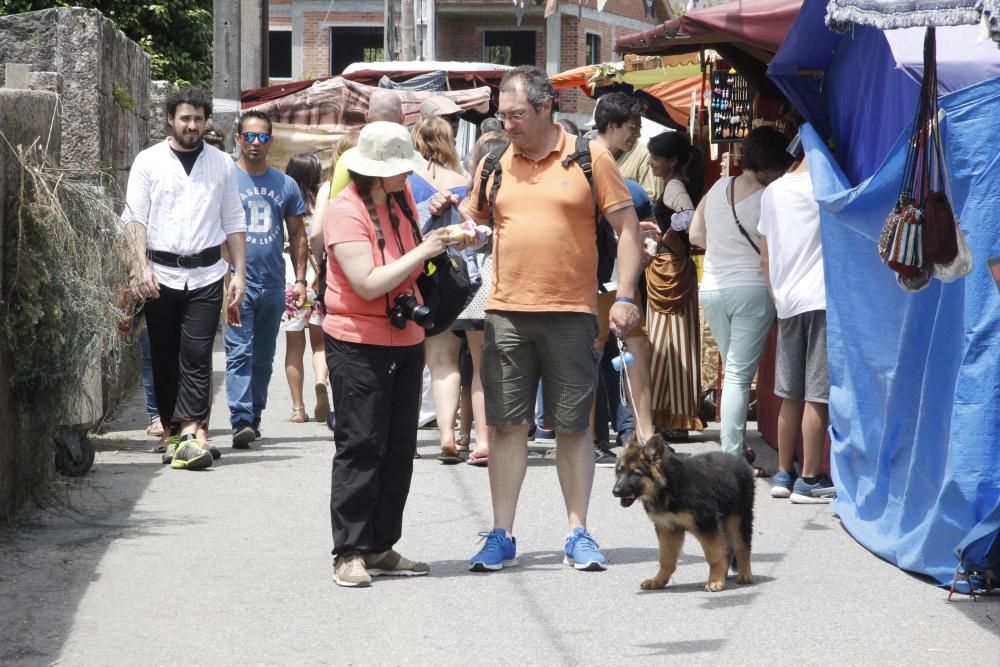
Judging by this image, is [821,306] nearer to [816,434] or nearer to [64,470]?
[816,434]

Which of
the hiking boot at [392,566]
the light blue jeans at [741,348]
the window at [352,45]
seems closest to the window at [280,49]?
the window at [352,45]

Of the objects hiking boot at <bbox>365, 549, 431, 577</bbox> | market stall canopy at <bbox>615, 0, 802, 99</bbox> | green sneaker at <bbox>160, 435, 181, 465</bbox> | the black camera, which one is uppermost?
market stall canopy at <bbox>615, 0, 802, 99</bbox>

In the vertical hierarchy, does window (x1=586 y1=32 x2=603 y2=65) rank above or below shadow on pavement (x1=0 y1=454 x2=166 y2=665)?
above

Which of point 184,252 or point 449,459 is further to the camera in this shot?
point 449,459

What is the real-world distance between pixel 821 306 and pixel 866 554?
5.00 feet

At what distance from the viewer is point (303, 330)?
10.6 m

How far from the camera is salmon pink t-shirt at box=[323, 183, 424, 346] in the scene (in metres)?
5.82

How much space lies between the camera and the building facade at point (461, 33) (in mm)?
45219

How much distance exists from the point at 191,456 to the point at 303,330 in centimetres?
238

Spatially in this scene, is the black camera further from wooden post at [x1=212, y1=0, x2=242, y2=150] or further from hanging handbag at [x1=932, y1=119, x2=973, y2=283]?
wooden post at [x1=212, y1=0, x2=242, y2=150]

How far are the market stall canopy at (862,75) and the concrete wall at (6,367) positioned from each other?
3.67m

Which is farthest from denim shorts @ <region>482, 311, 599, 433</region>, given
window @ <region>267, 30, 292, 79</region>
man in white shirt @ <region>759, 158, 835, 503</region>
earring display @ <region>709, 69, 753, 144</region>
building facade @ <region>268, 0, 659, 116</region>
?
window @ <region>267, 30, 292, 79</region>

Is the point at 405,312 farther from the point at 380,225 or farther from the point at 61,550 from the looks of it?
the point at 61,550

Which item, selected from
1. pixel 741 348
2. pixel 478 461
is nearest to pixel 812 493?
pixel 741 348
